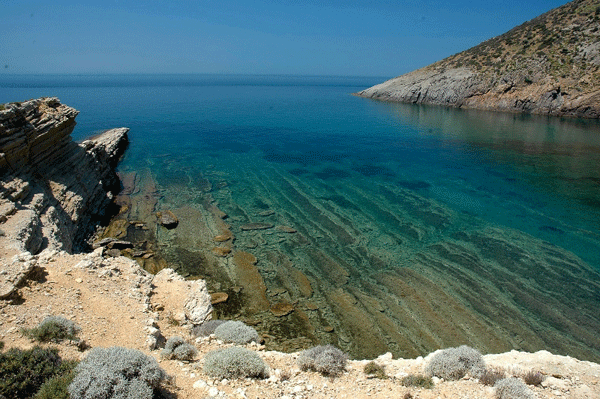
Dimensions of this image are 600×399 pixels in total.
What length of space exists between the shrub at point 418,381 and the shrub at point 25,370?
25.5 ft

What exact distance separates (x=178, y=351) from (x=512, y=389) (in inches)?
315

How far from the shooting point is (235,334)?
11.3 metres

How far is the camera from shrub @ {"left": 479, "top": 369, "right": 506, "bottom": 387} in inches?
343

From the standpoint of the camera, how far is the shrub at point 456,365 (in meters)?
9.14

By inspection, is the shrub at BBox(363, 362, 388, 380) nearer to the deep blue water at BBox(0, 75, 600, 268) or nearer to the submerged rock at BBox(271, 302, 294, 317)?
the submerged rock at BBox(271, 302, 294, 317)

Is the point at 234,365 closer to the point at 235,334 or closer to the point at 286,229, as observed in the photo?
the point at 235,334

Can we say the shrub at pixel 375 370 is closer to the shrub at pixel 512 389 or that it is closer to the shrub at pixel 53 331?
the shrub at pixel 512 389

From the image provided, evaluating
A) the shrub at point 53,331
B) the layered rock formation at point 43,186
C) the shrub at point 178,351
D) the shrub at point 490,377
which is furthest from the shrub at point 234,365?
the layered rock formation at point 43,186

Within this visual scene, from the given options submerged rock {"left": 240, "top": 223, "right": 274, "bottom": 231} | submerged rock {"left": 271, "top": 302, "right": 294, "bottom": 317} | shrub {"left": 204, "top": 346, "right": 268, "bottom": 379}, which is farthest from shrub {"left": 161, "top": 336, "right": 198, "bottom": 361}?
submerged rock {"left": 240, "top": 223, "right": 274, "bottom": 231}

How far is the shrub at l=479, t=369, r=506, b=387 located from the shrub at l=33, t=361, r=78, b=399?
29.8 feet

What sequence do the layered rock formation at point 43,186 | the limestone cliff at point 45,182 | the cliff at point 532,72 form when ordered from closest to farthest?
the layered rock formation at point 43,186, the limestone cliff at point 45,182, the cliff at point 532,72

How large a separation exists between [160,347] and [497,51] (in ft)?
338

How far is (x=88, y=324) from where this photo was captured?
32.8ft

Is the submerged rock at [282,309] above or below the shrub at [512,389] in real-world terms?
below
